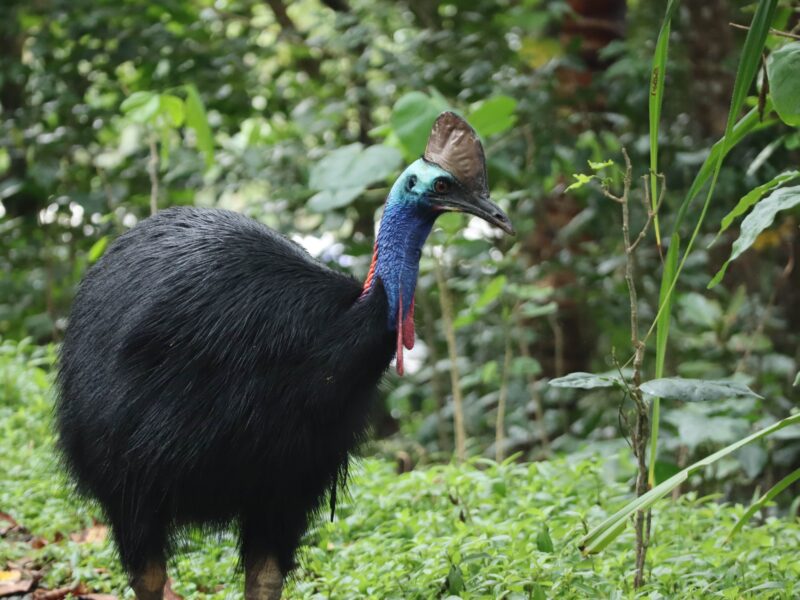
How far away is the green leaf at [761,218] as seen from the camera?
2.20m

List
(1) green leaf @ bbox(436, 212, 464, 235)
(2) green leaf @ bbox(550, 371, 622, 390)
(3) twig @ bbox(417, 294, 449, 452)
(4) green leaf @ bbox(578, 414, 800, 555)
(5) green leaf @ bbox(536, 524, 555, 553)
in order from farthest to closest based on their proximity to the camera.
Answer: (3) twig @ bbox(417, 294, 449, 452) < (1) green leaf @ bbox(436, 212, 464, 235) < (5) green leaf @ bbox(536, 524, 555, 553) < (2) green leaf @ bbox(550, 371, 622, 390) < (4) green leaf @ bbox(578, 414, 800, 555)

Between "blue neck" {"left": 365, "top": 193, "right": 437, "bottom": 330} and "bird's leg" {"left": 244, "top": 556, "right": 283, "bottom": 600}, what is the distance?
0.70m

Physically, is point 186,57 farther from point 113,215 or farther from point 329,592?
point 329,592

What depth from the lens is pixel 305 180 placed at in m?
5.19

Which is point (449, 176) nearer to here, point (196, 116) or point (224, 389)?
point (224, 389)

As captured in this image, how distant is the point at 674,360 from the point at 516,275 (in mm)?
844

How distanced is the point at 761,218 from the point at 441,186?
0.71m

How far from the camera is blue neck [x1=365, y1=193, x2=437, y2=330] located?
2594mm

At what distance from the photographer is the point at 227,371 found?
2.50 meters

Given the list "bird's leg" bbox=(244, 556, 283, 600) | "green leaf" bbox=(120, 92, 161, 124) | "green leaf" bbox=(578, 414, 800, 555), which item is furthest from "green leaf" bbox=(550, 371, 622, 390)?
"green leaf" bbox=(120, 92, 161, 124)

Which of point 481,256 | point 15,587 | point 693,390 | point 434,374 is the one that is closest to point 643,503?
point 693,390

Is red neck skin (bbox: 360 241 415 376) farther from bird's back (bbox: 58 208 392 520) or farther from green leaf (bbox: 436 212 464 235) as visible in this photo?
green leaf (bbox: 436 212 464 235)

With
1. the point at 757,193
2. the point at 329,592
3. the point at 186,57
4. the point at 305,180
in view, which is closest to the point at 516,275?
the point at 305,180

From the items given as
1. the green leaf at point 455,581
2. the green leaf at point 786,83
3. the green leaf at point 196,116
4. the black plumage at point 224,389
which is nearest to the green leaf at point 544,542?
the green leaf at point 455,581
